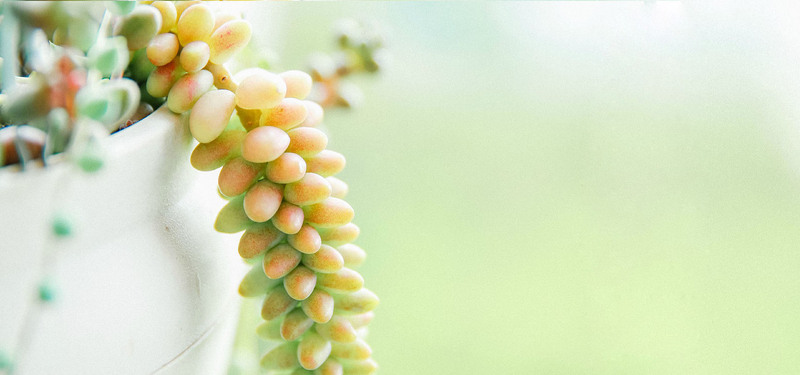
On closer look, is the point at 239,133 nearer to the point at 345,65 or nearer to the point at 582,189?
the point at 345,65

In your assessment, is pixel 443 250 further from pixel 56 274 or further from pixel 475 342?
pixel 56 274

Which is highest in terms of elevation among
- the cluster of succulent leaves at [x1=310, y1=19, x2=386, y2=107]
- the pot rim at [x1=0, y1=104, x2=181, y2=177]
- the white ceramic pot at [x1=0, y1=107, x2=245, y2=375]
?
the cluster of succulent leaves at [x1=310, y1=19, x2=386, y2=107]

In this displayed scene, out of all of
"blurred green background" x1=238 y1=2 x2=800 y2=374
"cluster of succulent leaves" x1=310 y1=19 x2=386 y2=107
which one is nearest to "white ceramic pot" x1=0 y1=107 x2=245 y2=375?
"cluster of succulent leaves" x1=310 y1=19 x2=386 y2=107

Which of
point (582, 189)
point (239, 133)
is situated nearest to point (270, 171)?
point (239, 133)

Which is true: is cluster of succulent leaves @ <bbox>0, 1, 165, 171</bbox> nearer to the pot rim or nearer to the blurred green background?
the pot rim

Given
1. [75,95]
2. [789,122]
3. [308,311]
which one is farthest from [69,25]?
[789,122]

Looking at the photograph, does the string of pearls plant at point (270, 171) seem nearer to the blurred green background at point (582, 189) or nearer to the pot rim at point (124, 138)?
the pot rim at point (124, 138)

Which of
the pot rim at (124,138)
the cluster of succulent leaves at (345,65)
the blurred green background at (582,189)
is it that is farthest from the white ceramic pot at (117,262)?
the blurred green background at (582,189)
